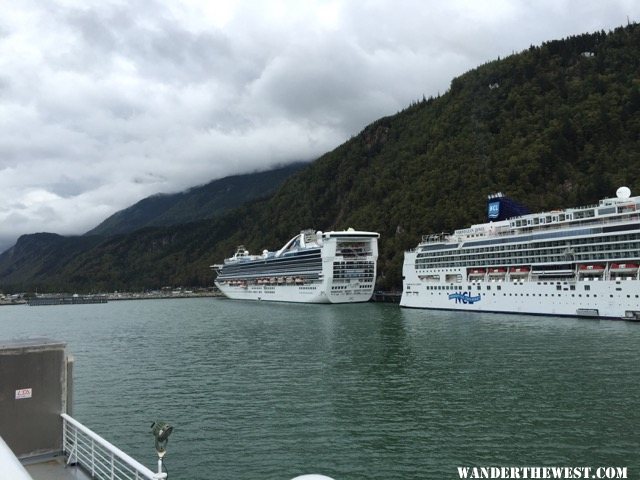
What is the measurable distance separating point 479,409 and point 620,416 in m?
5.03

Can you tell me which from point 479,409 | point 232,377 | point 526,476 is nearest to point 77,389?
point 232,377

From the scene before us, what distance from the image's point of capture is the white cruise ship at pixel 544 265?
52.5 meters

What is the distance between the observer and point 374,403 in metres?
21.9

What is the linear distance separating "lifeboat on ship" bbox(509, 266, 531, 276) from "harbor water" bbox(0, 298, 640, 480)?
22.3m

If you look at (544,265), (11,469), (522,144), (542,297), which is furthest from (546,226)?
(522,144)

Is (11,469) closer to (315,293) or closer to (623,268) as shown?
(623,268)

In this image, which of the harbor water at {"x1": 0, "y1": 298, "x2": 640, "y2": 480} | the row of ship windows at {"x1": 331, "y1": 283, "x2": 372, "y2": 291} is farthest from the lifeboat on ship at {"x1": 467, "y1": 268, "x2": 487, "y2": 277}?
the row of ship windows at {"x1": 331, "y1": 283, "x2": 372, "y2": 291}

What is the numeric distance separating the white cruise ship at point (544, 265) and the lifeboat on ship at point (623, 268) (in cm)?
9

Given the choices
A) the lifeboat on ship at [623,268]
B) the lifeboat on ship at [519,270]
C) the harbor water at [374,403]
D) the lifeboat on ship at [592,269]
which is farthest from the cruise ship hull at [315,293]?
the harbor water at [374,403]

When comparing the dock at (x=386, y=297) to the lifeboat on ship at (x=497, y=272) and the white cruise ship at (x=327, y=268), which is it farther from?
the lifeboat on ship at (x=497, y=272)

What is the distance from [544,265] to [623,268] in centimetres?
1008

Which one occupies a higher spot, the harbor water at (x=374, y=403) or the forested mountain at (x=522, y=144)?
the forested mountain at (x=522, y=144)

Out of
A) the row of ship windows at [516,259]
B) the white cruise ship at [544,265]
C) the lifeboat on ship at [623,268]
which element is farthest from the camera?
the row of ship windows at [516,259]

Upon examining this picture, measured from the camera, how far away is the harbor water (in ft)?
50.8
